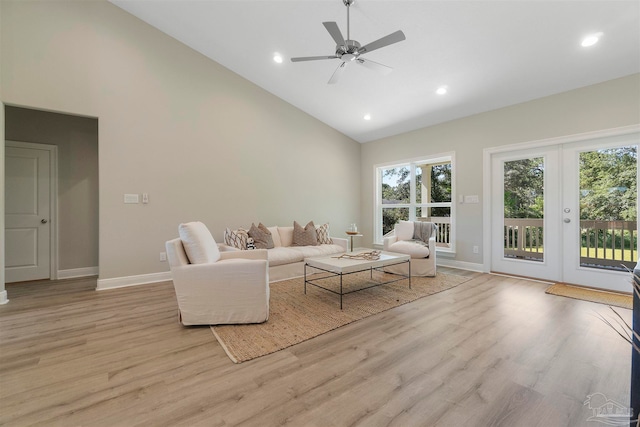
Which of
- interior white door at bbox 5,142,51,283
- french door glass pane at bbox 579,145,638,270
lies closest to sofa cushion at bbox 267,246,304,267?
interior white door at bbox 5,142,51,283

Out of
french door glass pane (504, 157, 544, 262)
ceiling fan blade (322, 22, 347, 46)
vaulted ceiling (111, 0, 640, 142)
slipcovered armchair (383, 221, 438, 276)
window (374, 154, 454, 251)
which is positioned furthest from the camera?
window (374, 154, 454, 251)

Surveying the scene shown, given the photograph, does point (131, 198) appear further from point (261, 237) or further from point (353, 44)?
point (353, 44)

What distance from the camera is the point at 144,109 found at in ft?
13.0

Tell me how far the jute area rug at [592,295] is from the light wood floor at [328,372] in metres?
0.44

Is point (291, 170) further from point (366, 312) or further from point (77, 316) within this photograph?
point (77, 316)

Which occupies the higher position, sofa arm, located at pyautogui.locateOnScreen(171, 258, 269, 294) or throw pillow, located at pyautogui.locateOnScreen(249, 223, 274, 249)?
throw pillow, located at pyautogui.locateOnScreen(249, 223, 274, 249)

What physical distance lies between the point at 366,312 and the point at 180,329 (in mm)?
1740

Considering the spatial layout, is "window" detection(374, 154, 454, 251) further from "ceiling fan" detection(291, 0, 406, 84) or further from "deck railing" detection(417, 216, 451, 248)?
"ceiling fan" detection(291, 0, 406, 84)

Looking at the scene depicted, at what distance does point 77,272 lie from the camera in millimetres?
4453

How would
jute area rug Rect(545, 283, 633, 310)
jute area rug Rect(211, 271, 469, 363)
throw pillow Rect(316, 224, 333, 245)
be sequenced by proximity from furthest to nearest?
throw pillow Rect(316, 224, 333, 245) < jute area rug Rect(545, 283, 633, 310) < jute area rug Rect(211, 271, 469, 363)

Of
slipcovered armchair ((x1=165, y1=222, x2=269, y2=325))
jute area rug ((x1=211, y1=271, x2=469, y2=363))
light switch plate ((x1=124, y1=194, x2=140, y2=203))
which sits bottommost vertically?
jute area rug ((x1=211, y1=271, x2=469, y2=363))

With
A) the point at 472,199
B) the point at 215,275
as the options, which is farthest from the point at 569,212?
the point at 215,275

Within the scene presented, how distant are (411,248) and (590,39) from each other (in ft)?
10.2

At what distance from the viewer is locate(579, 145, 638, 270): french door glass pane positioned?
3.39 metres
